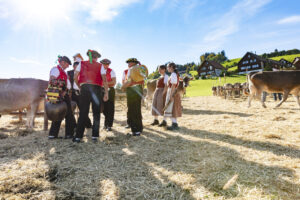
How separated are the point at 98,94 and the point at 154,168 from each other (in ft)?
8.43

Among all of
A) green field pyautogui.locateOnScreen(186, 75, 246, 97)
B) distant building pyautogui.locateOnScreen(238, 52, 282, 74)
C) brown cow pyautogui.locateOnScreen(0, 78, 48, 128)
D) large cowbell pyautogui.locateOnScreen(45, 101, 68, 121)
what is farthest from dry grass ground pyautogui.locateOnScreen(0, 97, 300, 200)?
distant building pyautogui.locateOnScreen(238, 52, 282, 74)

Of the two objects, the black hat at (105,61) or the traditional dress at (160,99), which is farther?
the traditional dress at (160,99)

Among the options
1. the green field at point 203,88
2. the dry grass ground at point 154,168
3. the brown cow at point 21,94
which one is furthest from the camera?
the green field at point 203,88

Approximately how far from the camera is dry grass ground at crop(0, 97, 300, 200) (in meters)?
2.07

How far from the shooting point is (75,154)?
11.2 ft

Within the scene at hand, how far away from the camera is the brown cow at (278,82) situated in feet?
30.8

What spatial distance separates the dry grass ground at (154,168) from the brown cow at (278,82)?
6.47 meters

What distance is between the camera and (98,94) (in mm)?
4387

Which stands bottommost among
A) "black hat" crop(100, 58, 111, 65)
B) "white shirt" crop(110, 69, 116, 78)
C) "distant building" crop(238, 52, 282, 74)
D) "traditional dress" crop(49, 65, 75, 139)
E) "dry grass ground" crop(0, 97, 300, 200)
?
"dry grass ground" crop(0, 97, 300, 200)

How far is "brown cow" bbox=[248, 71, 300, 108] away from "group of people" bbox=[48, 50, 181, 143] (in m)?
7.14

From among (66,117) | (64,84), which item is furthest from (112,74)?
(66,117)

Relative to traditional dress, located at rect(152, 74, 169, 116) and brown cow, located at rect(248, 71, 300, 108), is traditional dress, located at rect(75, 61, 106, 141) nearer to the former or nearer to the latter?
traditional dress, located at rect(152, 74, 169, 116)

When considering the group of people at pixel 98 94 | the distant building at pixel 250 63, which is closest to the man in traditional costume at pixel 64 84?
the group of people at pixel 98 94

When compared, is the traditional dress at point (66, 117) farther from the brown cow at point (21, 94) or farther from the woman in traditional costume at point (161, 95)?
the woman in traditional costume at point (161, 95)
